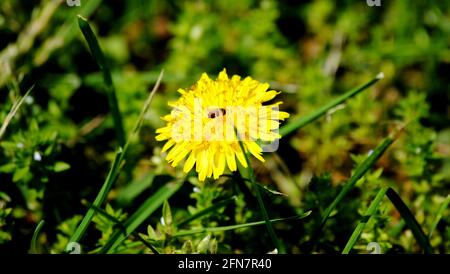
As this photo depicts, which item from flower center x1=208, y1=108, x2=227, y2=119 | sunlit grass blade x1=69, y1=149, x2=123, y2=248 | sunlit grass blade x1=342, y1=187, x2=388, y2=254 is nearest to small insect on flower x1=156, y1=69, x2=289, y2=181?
flower center x1=208, y1=108, x2=227, y2=119

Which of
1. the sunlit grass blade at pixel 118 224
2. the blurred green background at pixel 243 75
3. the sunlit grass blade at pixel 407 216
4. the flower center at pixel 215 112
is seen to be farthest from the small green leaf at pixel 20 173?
the sunlit grass blade at pixel 407 216

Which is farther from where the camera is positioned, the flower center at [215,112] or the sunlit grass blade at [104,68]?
the sunlit grass blade at [104,68]

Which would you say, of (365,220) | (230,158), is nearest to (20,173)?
(230,158)

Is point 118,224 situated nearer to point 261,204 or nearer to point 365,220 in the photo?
point 261,204

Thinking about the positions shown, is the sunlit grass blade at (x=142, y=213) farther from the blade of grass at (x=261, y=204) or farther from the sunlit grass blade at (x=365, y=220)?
the sunlit grass blade at (x=365, y=220)

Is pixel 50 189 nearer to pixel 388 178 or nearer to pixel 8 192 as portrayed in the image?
pixel 8 192

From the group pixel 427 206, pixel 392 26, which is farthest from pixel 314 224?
pixel 392 26

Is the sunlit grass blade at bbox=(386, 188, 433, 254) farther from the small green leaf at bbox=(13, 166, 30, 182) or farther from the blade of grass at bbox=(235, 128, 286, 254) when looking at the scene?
the small green leaf at bbox=(13, 166, 30, 182)
